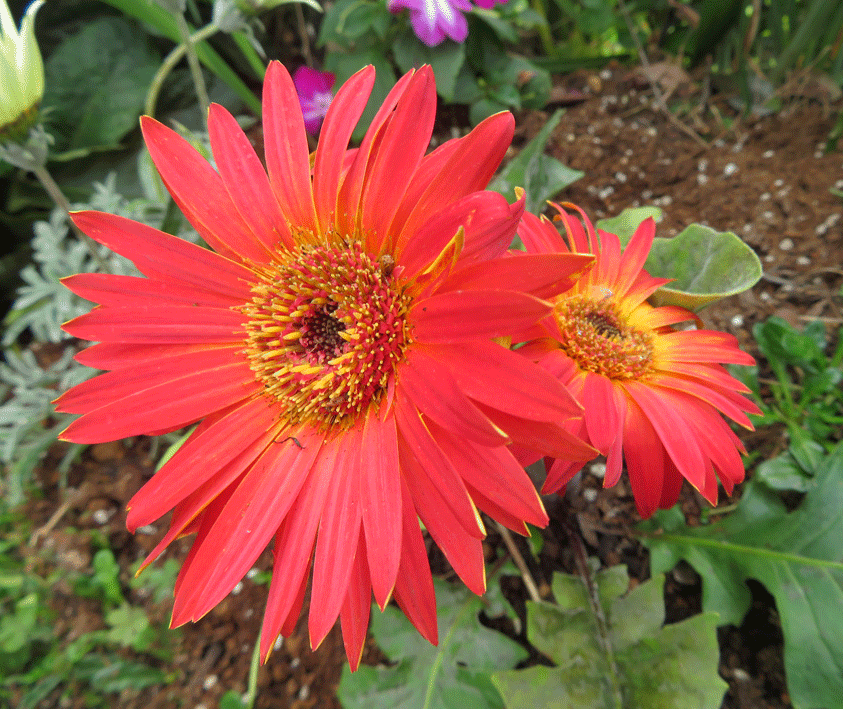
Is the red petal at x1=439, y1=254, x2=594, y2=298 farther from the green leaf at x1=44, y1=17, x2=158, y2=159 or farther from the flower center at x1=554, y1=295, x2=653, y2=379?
the green leaf at x1=44, y1=17, x2=158, y2=159

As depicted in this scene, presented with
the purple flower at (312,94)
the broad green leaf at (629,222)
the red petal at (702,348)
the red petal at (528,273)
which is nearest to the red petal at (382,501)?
the red petal at (528,273)

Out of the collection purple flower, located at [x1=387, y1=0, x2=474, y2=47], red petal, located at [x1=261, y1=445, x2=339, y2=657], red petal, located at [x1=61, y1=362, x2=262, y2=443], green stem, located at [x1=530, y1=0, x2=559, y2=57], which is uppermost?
green stem, located at [x1=530, y1=0, x2=559, y2=57]

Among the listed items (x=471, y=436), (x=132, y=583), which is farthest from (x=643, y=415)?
(x=132, y=583)

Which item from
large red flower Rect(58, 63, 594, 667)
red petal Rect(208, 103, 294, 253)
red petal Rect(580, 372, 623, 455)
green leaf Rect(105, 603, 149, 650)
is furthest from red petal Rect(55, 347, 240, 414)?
green leaf Rect(105, 603, 149, 650)

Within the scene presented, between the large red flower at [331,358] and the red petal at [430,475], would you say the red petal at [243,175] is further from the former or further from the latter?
the red petal at [430,475]

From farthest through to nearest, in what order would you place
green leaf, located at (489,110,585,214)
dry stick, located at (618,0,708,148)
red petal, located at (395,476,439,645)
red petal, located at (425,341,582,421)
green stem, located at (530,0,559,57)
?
green stem, located at (530,0,559,57), dry stick, located at (618,0,708,148), green leaf, located at (489,110,585,214), red petal, located at (395,476,439,645), red petal, located at (425,341,582,421)

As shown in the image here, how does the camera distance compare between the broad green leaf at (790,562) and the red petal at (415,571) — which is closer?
the red petal at (415,571)

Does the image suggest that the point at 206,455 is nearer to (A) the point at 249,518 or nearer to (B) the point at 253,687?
(A) the point at 249,518
